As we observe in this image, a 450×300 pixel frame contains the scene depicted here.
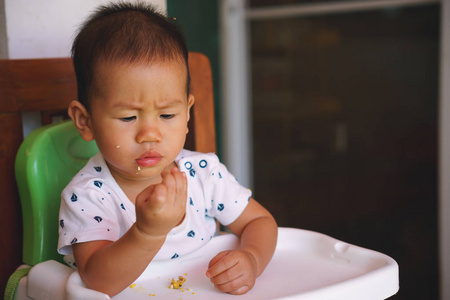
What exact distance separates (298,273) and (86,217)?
324mm

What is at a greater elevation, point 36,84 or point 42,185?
point 36,84

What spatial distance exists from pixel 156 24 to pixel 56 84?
0.31 metres

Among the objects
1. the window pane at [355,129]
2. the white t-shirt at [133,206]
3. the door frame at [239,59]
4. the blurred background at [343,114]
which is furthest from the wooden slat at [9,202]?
the door frame at [239,59]

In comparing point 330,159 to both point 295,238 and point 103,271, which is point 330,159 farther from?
point 103,271

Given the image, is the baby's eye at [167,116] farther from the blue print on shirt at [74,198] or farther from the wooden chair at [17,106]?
the wooden chair at [17,106]

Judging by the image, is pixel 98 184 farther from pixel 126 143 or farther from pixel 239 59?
pixel 239 59

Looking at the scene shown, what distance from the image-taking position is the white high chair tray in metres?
0.68

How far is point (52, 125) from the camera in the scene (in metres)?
0.91

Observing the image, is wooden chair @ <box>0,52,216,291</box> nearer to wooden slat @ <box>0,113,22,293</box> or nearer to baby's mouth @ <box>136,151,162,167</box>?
wooden slat @ <box>0,113,22,293</box>

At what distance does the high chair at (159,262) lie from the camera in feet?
2.27

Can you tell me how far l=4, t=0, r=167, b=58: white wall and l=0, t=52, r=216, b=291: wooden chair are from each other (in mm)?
115

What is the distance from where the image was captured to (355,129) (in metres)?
2.85

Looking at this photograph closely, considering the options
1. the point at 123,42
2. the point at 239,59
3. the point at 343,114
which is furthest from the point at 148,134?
the point at 343,114

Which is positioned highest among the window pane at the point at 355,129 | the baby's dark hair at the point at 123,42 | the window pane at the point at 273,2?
the window pane at the point at 273,2
